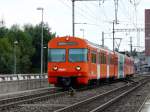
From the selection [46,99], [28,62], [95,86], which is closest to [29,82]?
[95,86]

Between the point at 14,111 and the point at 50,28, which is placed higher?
the point at 50,28

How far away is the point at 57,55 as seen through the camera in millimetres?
33312

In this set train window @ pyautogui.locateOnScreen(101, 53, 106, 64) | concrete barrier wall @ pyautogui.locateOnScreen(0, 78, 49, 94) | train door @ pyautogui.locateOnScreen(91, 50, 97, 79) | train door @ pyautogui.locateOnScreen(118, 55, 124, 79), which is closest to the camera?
concrete barrier wall @ pyautogui.locateOnScreen(0, 78, 49, 94)

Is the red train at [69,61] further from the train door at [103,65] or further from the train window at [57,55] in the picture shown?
the train door at [103,65]

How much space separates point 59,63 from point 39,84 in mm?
7020

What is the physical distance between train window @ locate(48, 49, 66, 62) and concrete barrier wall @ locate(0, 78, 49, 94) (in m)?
2.81

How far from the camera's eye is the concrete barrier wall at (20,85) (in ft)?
105

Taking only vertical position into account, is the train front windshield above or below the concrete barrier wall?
above

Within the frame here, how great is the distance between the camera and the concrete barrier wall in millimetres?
32062

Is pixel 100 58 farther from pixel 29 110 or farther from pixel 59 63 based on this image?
pixel 29 110

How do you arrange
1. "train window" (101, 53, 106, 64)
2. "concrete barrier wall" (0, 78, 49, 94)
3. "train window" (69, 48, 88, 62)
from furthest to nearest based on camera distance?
"train window" (101, 53, 106, 64) < "train window" (69, 48, 88, 62) < "concrete barrier wall" (0, 78, 49, 94)

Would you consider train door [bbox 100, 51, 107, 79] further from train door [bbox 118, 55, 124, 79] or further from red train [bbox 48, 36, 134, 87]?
train door [bbox 118, 55, 124, 79]

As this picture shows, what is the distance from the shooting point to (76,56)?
33125mm

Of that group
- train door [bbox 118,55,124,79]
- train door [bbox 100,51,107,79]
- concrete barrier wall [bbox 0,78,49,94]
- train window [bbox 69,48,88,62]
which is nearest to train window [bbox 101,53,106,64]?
train door [bbox 100,51,107,79]
